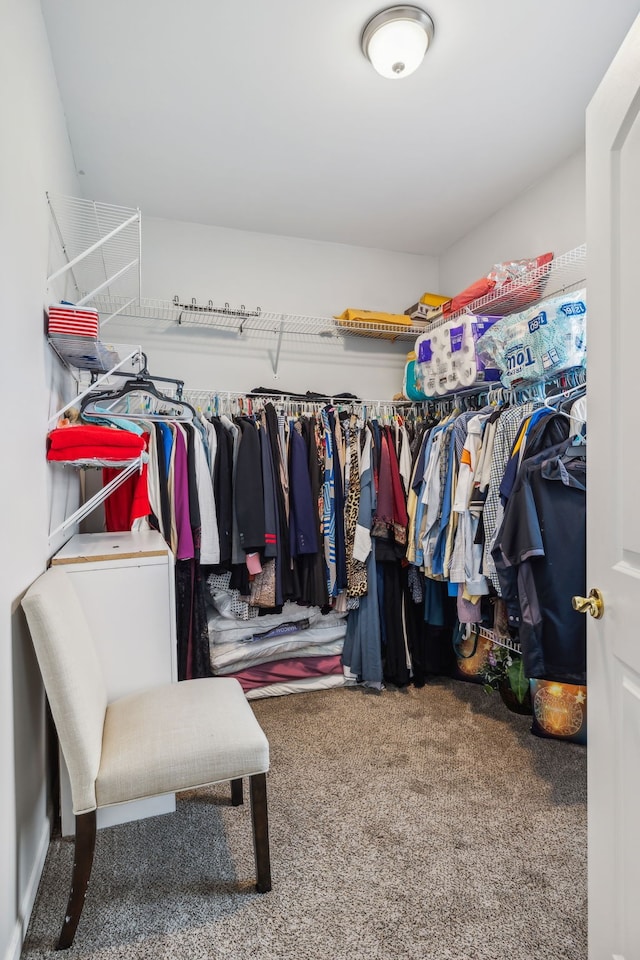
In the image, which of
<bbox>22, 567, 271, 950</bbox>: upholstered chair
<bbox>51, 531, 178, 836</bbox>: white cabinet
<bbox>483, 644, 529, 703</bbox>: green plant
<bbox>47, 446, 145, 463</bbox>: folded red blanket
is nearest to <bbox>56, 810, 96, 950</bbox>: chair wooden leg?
<bbox>22, 567, 271, 950</bbox>: upholstered chair

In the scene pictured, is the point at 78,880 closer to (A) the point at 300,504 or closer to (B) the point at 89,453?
(B) the point at 89,453

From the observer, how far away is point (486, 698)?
8.78 feet

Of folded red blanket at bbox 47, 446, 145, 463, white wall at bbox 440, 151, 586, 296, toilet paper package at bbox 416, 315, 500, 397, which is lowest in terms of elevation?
folded red blanket at bbox 47, 446, 145, 463

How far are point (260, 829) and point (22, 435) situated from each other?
1.28 metres

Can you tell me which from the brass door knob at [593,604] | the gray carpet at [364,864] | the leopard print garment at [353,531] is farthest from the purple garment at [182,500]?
the brass door knob at [593,604]

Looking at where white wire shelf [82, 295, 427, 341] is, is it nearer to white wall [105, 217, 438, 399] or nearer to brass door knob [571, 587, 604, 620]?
white wall [105, 217, 438, 399]

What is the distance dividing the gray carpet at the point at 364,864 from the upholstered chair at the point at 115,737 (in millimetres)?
130

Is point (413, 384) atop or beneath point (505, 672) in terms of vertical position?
atop

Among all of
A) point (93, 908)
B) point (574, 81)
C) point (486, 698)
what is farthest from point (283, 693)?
point (574, 81)

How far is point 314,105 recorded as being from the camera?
2.10m

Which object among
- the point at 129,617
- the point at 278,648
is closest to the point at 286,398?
the point at 278,648

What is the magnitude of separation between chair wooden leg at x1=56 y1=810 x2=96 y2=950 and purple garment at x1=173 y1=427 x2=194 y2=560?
1.26 m

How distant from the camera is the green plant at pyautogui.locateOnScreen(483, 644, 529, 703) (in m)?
2.45

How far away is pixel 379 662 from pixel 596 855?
176 centimetres
